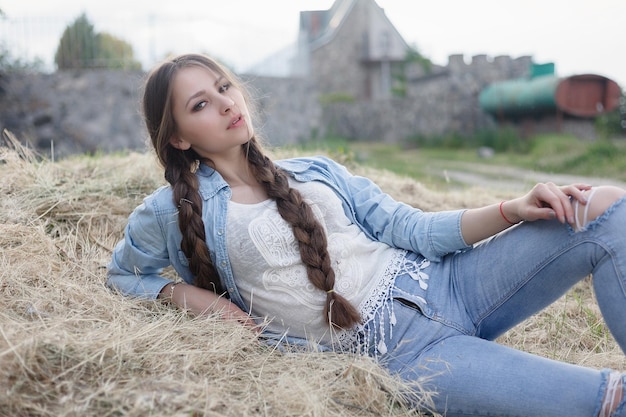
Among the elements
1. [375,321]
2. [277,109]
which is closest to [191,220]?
[375,321]

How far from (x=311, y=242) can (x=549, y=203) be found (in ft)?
2.37

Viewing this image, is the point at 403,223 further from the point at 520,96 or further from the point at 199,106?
the point at 520,96

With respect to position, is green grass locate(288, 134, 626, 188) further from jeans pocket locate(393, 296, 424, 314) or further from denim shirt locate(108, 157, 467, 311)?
jeans pocket locate(393, 296, 424, 314)

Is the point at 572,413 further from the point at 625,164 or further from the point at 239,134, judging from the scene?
the point at 625,164

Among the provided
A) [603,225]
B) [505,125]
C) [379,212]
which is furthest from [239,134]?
[505,125]

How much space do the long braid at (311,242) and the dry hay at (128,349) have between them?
0.14m

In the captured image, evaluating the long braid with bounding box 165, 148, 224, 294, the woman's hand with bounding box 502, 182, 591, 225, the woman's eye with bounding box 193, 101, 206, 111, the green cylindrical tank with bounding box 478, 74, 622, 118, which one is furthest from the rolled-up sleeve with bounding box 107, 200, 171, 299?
the green cylindrical tank with bounding box 478, 74, 622, 118

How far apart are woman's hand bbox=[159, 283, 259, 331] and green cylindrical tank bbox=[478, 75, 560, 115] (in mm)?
11688

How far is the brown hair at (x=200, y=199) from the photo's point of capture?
2127 mm

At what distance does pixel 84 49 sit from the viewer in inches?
397

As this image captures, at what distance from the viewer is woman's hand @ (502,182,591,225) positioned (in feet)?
6.42

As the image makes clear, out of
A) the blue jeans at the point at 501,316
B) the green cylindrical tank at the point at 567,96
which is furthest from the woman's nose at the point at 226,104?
the green cylindrical tank at the point at 567,96

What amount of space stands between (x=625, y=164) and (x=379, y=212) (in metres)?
6.99

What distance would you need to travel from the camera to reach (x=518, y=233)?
2111 millimetres
